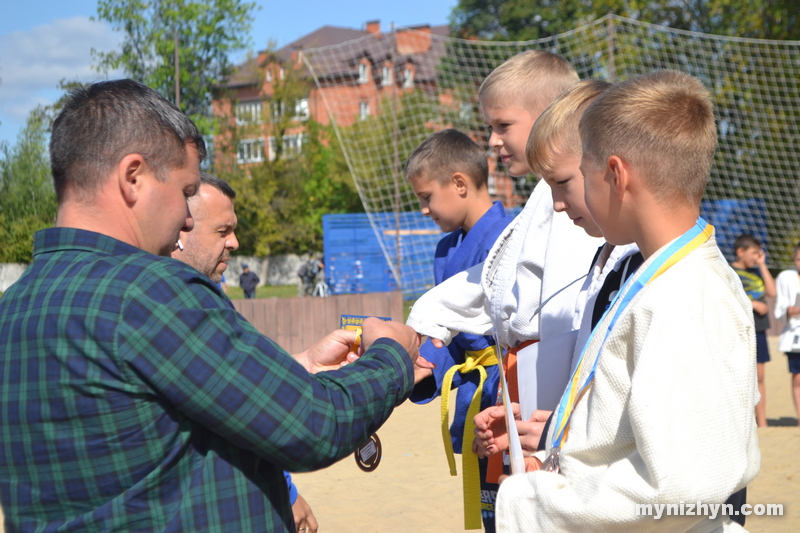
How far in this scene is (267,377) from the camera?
147cm

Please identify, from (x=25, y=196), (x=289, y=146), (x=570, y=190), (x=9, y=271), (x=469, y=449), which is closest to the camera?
(x=570, y=190)

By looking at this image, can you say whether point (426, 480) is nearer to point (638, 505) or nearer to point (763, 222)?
point (638, 505)

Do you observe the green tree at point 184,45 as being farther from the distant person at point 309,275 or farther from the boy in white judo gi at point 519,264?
the boy in white judo gi at point 519,264

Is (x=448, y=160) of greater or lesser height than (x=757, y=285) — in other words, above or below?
above

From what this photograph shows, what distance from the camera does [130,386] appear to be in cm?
140

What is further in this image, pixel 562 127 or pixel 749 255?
pixel 749 255

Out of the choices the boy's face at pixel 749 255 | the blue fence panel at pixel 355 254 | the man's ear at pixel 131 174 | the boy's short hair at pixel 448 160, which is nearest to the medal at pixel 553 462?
the man's ear at pixel 131 174

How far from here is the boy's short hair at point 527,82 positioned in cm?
278

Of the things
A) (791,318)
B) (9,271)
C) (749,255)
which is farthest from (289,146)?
(9,271)

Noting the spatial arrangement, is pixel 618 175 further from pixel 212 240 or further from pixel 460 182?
pixel 460 182

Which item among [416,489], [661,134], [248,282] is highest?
[661,134]

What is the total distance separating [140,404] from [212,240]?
1.57 meters

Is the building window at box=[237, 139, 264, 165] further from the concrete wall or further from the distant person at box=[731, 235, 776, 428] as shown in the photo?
the concrete wall

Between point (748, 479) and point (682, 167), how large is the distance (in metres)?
0.66
